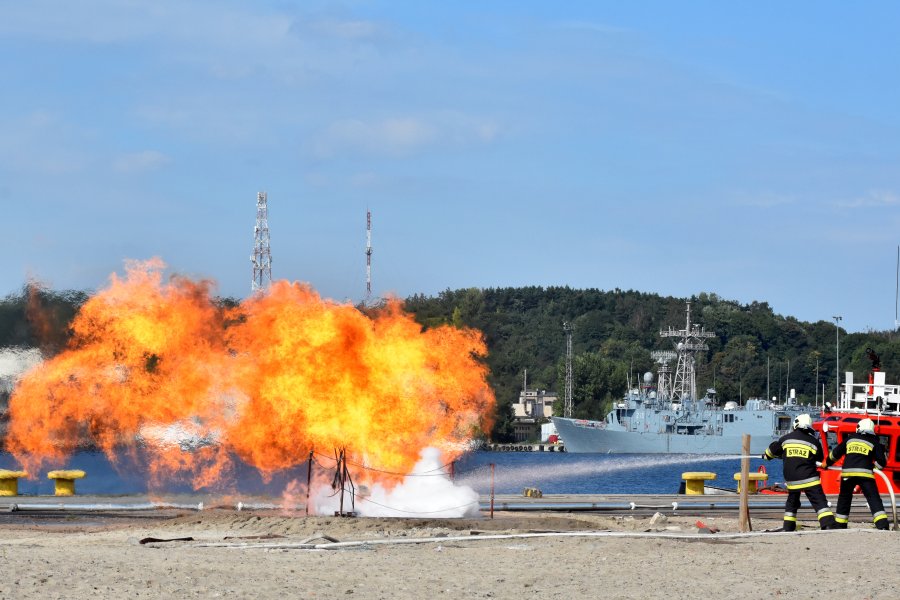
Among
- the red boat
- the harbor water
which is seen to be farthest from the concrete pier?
the red boat

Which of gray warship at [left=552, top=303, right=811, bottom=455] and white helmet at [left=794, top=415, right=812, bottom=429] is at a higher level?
white helmet at [left=794, top=415, right=812, bottom=429]

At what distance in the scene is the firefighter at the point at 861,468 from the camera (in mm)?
23812

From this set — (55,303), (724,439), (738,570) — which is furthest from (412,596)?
(724,439)

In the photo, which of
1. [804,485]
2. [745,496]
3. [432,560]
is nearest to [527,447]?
[745,496]

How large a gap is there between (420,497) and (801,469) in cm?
879

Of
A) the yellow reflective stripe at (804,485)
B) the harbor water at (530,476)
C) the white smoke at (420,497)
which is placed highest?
the yellow reflective stripe at (804,485)

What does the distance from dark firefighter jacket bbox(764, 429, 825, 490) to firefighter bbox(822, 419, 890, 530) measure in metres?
0.40

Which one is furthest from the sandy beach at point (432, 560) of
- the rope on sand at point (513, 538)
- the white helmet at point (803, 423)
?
the white helmet at point (803, 423)

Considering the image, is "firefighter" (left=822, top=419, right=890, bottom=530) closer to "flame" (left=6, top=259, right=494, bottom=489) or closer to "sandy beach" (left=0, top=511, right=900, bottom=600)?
"sandy beach" (left=0, top=511, right=900, bottom=600)

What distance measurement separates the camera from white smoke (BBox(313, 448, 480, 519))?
27.6 m

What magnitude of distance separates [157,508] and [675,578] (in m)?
18.5

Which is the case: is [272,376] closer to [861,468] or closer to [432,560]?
[432,560]

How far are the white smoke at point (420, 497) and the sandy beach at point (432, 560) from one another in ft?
5.54

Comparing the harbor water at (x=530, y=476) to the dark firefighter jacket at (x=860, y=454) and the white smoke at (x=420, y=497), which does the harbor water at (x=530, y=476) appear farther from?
the dark firefighter jacket at (x=860, y=454)
